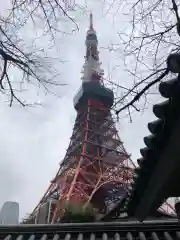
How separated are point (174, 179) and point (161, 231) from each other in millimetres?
692

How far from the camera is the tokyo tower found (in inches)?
814

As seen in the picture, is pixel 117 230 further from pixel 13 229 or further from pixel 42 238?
pixel 13 229

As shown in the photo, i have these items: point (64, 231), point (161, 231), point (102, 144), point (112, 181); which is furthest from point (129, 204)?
point (102, 144)

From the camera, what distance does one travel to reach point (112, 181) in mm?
22328

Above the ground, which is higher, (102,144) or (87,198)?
(102,144)

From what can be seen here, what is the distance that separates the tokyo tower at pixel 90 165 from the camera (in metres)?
20.7

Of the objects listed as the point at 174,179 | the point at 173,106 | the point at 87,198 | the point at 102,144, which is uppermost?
the point at 102,144

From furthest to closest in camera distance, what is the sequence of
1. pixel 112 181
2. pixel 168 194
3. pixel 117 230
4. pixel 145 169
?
pixel 112 181 → pixel 117 230 → pixel 168 194 → pixel 145 169

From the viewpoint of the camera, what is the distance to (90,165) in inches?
939

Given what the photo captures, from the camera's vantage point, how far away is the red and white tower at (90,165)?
2080 cm

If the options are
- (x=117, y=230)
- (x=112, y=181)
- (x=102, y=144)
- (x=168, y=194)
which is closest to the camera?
(x=168, y=194)

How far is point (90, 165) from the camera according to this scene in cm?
2386

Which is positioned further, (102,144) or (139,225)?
(102,144)

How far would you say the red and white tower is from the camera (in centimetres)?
2080
